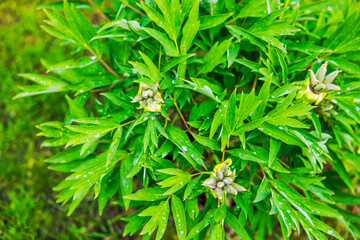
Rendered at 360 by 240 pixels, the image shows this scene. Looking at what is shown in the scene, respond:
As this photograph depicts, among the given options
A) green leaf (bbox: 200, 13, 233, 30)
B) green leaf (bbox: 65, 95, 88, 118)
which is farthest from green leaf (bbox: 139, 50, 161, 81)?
green leaf (bbox: 65, 95, 88, 118)

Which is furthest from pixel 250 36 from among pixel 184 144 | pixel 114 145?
pixel 114 145

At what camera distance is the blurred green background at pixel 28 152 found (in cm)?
247

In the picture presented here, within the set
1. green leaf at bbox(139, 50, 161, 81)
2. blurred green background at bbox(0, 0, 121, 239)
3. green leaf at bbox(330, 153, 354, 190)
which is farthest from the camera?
blurred green background at bbox(0, 0, 121, 239)

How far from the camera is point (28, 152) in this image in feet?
8.88

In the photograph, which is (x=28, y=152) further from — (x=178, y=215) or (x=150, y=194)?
(x=178, y=215)

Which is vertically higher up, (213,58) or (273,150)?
(213,58)

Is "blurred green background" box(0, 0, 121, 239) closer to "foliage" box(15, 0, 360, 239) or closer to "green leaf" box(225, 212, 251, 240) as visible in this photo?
"foliage" box(15, 0, 360, 239)

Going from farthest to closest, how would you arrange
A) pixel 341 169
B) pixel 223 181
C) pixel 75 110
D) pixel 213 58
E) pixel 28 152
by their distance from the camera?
pixel 28 152
pixel 341 169
pixel 75 110
pixel 213 58
pixel 223 181

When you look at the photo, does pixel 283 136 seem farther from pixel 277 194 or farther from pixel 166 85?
pixel 166 85

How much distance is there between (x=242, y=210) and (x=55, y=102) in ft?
7.28

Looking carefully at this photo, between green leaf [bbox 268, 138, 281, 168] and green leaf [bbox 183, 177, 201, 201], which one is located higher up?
green leaf [bbox 268, 138, 281, 168]

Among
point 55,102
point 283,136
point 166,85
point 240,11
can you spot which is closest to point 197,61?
point 166,85

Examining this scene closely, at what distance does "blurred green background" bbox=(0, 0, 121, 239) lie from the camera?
247 centimetres

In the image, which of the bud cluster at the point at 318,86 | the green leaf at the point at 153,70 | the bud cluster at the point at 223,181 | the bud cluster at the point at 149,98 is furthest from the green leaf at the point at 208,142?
the bud cluster at the point at 318,86
